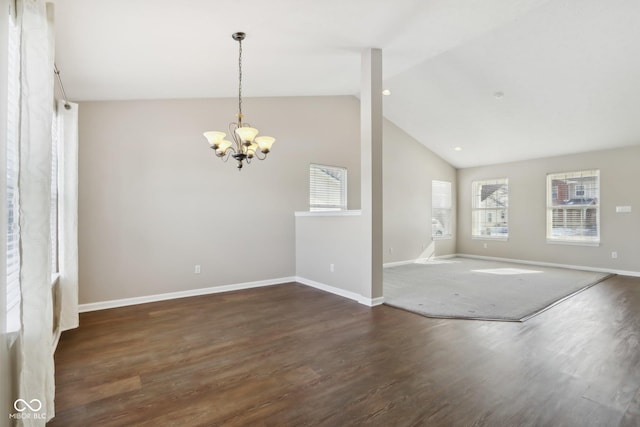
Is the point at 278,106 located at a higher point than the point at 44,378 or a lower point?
higher

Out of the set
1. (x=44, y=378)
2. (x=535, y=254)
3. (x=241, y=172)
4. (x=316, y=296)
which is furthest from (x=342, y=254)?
(x=535, y=254)

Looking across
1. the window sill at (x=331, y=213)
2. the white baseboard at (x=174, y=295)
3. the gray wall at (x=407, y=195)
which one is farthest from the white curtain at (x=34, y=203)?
the gray wall at (x=407, y=195)

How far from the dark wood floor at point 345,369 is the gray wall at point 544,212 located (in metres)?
3.34

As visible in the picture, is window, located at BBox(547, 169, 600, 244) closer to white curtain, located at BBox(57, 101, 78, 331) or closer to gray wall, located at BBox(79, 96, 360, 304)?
gray wall, located at BBox(79, 96, 360, 304)

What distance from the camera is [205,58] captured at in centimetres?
343

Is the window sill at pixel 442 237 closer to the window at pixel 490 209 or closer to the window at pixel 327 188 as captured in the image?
the window at pixel 490 209

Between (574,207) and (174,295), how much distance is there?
320 inches

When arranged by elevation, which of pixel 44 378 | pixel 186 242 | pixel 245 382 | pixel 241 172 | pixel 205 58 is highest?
pixel 205 58

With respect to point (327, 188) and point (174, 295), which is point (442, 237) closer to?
A: point (327, 188)

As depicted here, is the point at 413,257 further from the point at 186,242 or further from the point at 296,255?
the point at 186,242

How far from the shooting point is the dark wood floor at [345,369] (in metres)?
1.89

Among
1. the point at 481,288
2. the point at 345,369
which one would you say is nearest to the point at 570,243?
the point at 481,288

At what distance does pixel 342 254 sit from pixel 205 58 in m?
3.02

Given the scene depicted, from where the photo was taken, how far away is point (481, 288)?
16.3ft
